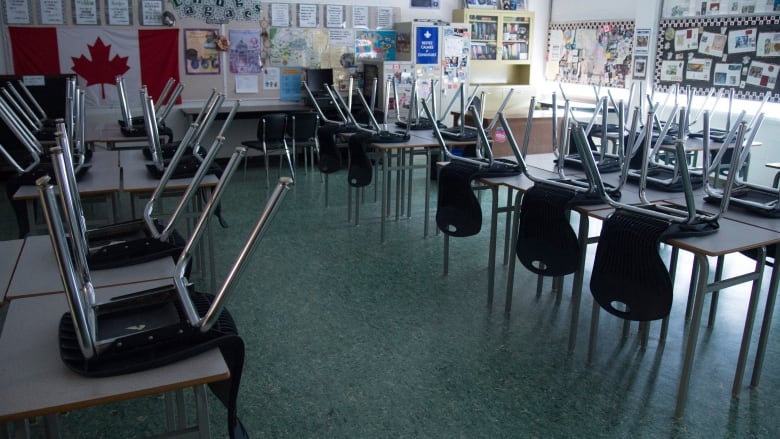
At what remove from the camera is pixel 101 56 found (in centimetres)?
662

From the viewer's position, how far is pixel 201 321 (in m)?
1.45

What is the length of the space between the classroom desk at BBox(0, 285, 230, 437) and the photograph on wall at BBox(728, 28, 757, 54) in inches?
235

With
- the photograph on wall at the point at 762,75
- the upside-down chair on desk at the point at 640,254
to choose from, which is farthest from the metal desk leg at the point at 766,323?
the photograph on wall at the point at 762,75

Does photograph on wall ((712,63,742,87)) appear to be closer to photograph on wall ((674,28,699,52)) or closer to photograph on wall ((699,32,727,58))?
photograph on wall ((699,32,727,58))

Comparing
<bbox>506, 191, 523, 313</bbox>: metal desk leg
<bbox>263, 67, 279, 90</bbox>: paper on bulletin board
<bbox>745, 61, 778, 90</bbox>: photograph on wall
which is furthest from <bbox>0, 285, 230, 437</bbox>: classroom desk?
<bbox>263, 67, 279, 90</bbox>: paper on bulletin board

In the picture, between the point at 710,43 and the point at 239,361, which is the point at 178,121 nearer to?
the point at 710,43

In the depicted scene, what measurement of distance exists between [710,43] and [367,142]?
150 inches

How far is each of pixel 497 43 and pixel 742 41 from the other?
302 cm

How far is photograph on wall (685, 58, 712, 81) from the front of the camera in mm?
6293

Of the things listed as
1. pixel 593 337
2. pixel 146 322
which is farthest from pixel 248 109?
pixel 146 322

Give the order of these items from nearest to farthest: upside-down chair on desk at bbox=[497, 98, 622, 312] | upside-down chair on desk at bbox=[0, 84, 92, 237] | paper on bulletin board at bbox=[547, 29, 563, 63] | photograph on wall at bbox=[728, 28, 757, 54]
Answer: upside-down chair on desk at bbox=[497, 98, 622, 312] → upside-down chair on desk at bbox=[0, 84, 92, 237] → photograph on wall at bbox=[728, 28, 757, 54] → paper on bulletin board at bbox=[547, 29, 563, 63]

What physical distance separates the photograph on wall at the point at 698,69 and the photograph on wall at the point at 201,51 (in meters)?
4.85

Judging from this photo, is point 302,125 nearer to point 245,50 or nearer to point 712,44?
point 245,50

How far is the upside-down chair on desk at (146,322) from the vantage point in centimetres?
133
